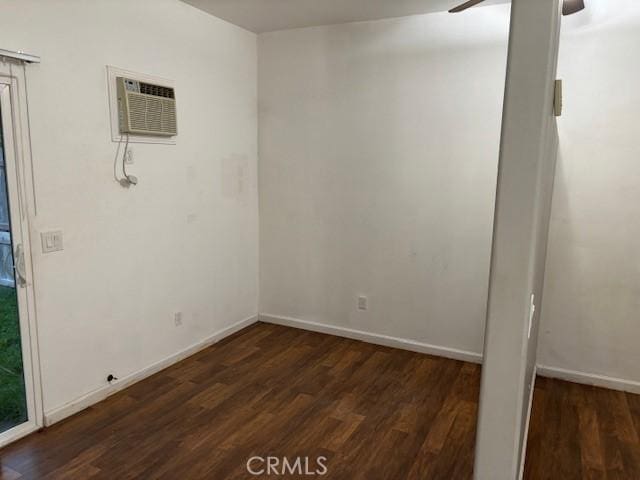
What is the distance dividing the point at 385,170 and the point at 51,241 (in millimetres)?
2423

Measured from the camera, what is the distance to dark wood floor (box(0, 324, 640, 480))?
2.35 meters

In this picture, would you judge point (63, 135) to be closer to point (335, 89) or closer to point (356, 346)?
point (335, 89)

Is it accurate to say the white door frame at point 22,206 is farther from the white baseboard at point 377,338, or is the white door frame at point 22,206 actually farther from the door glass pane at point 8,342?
the white baseboard at point 377,338

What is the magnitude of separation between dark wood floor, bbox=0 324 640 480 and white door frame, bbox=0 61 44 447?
0.20 m

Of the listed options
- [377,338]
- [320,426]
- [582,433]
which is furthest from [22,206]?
[582,433]

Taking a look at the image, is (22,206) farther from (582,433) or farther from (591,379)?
(591,379)

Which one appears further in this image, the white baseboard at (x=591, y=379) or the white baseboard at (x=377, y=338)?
the white baseboard at (x=377, y=338)

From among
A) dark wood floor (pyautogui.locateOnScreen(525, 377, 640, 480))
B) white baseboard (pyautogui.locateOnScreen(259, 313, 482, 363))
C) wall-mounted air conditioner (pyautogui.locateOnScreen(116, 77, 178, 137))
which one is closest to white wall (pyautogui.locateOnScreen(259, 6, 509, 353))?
white baseboard (pyautogui.locateOnScreen(259, 313, 482, 363))

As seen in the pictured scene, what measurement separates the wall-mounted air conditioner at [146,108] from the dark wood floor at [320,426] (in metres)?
1.74

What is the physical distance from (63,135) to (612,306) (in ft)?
12.1

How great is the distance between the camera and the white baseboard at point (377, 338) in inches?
146

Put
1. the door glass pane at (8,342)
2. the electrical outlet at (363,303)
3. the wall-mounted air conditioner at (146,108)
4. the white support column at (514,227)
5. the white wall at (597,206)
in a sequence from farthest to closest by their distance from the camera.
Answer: the electrical outlet at (363,303), the white wall at (597,206), the wall-mounted air conditioner at (146,108), the door glass pane at (8,342), the white support column at (514,227)

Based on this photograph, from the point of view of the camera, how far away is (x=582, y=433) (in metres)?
2.72

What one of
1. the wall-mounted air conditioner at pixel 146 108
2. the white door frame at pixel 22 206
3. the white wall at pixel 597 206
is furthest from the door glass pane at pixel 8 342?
the white wall at pixel 597 206
